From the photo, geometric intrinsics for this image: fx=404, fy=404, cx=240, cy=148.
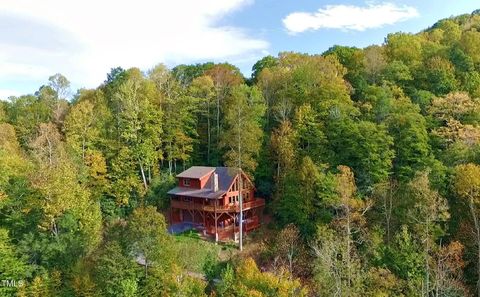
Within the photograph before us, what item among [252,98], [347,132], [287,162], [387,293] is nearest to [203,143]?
[252,98]

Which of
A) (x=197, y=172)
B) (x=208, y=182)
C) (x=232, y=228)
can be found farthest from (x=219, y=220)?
(x=197, y=172)

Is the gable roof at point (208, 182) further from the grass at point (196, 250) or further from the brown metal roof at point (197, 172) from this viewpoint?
the grass at point (196, 250)

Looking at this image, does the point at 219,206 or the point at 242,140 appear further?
the point at 219,206

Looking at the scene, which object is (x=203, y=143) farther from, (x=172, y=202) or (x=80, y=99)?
(x=80, y=99)

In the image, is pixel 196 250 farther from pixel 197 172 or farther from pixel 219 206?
pixel 197 172

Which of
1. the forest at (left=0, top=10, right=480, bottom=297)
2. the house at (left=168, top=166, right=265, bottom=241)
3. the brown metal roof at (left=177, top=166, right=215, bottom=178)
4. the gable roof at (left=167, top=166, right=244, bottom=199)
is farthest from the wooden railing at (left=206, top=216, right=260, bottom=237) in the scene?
the brown metal roof at (left=177, top=166, right=215, bottom=178)

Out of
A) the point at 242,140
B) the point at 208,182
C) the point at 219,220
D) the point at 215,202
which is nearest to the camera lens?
the point at 242,140

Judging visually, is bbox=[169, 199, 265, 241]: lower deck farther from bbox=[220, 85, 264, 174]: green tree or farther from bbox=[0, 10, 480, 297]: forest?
bbox=[220, 85, 264, 174]: green tree

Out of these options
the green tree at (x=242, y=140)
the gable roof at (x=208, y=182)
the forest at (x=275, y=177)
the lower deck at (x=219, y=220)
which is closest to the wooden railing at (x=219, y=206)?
the lower deck at (x=219, y=220)
